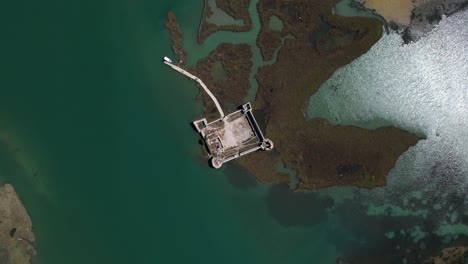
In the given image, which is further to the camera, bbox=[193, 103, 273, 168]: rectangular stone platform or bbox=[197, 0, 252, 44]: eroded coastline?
bbox=[197, 0, 252, 44]: eroded coastline

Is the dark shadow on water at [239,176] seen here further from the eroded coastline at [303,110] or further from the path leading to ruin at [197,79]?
the path leading to ruin at [197,79]

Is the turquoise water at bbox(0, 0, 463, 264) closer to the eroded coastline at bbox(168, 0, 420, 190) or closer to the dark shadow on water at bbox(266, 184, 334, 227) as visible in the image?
the dark shadow on water at bbox(266, 184, 334, 227)

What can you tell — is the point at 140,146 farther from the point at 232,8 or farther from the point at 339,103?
the point at 339,103

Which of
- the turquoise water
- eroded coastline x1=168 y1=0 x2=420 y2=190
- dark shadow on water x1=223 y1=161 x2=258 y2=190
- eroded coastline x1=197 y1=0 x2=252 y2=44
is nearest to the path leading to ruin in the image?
eroded coastline x1=168 y1=0 x2=420 y2=190

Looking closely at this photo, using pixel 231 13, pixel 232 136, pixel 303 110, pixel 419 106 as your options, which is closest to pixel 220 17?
pixel 231 13

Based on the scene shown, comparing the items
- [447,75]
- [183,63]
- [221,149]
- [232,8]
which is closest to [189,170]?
[221,149]

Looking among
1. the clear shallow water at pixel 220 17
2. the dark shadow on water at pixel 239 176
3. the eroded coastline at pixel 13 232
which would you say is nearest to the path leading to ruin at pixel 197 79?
the dark shadow on water at pixel 239 176
